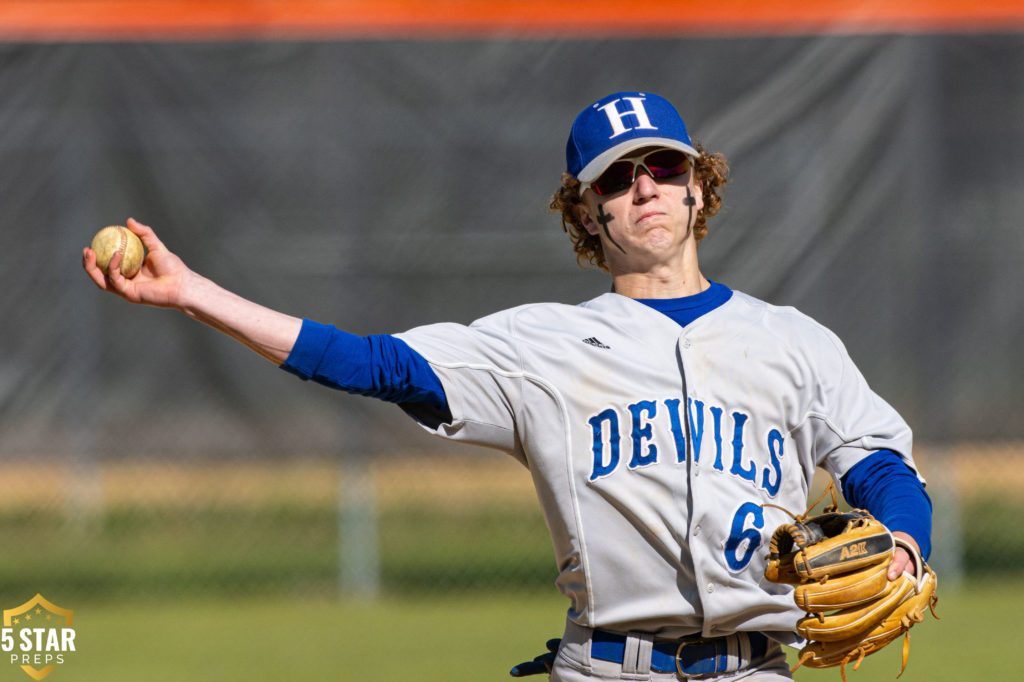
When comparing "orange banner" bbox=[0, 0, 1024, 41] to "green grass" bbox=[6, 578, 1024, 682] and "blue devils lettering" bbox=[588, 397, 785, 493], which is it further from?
"blue devils lettering" bbox=[588, 397, 785, 493]

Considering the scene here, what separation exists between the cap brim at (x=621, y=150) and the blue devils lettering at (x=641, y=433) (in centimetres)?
47

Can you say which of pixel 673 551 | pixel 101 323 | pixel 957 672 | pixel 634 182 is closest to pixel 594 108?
pixel 634 182

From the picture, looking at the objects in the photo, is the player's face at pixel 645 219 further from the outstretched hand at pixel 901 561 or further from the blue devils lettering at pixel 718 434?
the outstretched hand at pixel 901 561

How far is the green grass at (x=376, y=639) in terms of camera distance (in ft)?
16.4

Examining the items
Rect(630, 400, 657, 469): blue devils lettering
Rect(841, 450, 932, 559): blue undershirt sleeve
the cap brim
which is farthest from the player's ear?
Answer: Rect(841, 450, 932, 559): blue undershirt sleeve

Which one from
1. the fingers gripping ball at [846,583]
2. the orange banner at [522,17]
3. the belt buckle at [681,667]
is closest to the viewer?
the fingers gripping ball at [846,583]

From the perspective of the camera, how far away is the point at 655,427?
234cm

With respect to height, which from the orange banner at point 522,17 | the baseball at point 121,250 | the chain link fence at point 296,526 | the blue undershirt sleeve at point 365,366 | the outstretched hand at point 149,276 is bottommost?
the blue undershirt sleeve at point 365,366

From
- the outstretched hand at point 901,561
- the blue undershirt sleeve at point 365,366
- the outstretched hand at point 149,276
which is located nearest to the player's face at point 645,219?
the blue undershirt sleeve at point 365,366

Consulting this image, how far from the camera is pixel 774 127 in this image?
6.37 meters

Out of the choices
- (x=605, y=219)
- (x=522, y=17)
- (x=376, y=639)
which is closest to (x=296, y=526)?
(x=376, y=639)

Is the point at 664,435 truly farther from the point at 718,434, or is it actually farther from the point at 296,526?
the point at 296,526

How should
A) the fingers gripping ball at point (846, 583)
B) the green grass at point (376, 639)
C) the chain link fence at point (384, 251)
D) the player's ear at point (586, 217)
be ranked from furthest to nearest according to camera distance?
the chain link fence at point (384, 251)
the green grass at point (376, 639)
the player's ear at point (586, 217)
the fingers gripping ball at point (846, 583)

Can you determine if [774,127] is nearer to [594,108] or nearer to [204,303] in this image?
[594,108]
